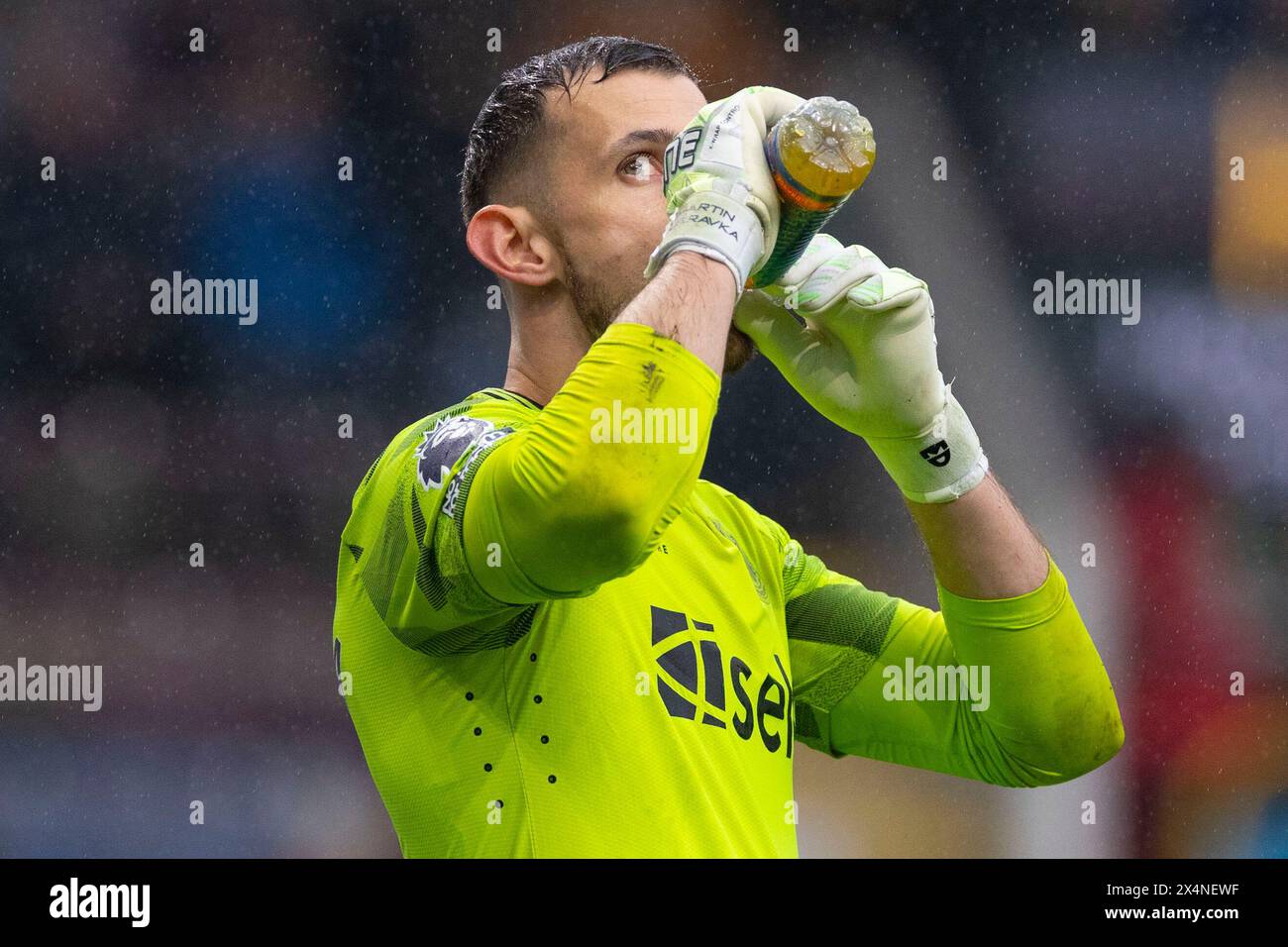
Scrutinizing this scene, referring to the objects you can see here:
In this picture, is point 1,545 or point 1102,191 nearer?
point 1,545

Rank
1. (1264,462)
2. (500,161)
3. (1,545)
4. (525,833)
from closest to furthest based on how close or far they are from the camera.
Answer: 1. (525,833)
2. (500,161)
3. (1,545)
4. (1264,462)

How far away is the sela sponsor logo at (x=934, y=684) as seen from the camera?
2266mm

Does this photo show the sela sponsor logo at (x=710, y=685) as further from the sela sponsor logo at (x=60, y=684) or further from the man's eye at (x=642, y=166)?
the sela sponsor logo at (x=60, y=684)

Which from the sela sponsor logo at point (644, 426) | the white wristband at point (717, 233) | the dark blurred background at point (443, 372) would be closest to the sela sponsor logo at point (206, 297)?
the dark blurred background at point (443, 372)

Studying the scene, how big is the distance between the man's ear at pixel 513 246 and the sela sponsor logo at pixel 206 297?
79.3 inches

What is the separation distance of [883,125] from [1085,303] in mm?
815

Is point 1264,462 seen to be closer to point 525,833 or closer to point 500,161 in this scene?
point 500,161

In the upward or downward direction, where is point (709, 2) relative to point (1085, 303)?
upward

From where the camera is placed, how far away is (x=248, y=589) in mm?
3990

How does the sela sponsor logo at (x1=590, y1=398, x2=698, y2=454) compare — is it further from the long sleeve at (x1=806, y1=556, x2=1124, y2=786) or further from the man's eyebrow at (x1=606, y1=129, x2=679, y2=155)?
the long sleeve at (x1=806, y1=556, x2=1124, y2=786)

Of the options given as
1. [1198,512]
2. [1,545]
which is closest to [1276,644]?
[1198,512]

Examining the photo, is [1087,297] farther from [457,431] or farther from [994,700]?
[457,431]

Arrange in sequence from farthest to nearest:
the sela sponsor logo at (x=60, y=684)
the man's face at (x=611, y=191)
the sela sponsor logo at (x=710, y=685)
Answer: the sela sponsor logo at (x=60, y=684) < the man's face at (x=611, y=191) < the sela sponsor logo at (x=710, y=685)

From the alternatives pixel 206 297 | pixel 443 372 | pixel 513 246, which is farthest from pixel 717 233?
pixel 206 297
